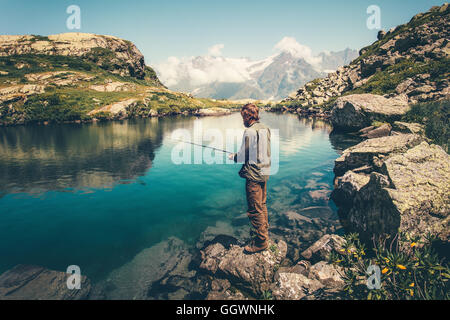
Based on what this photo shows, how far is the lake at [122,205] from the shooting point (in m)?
7.72

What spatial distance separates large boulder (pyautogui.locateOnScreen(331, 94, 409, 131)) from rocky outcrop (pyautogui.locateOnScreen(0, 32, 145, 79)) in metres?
178

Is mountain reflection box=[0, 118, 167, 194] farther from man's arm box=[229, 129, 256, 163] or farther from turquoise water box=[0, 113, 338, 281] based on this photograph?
man's arm box=[229, 129, 256, 163]

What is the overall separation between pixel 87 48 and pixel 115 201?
20675 centimetres

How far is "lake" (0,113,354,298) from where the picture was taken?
772 cm

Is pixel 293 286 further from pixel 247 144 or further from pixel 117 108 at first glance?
pixel 117 108

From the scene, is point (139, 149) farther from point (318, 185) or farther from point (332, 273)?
point (332, 273)

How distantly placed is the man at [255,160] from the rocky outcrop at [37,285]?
588cm

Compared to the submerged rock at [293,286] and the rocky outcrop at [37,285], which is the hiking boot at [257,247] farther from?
the rocky outcrop at [37,285]

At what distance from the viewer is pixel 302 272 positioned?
6.43m

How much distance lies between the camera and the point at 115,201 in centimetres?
1175

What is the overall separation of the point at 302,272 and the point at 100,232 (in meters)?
8.72

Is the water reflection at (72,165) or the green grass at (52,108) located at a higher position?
the green grass at (52,108)

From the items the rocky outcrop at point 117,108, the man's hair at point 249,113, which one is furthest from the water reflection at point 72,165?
the rocky outcrop at point 117,108
